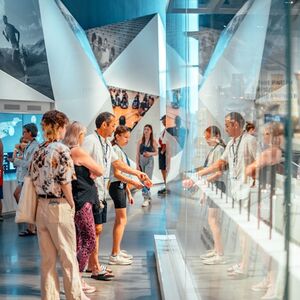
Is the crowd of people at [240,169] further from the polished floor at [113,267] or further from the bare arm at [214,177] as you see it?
the polished floor at [113,267]

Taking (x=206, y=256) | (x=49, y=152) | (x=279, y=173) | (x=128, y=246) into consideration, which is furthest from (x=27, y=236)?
(x=279, y=173)

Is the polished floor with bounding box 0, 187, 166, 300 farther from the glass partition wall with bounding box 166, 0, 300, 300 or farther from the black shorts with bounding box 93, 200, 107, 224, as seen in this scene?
the glass partition wall with bounding box 166, 0, 300, 300

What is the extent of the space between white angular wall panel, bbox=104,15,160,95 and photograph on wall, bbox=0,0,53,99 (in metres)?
3.05

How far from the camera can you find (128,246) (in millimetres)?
6336

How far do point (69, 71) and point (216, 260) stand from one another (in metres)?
8.66

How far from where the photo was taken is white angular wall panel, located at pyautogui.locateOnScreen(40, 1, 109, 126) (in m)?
9.85

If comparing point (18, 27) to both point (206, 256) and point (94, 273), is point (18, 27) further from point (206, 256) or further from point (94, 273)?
point (206, 256)

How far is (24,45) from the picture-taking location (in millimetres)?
9234

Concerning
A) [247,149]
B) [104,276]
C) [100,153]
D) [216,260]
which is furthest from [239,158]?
[104,276]

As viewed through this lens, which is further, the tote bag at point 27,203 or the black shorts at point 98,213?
the black shorts at point 98,213

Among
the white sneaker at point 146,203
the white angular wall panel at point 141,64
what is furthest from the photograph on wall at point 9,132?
the white angular wall panel at point 141,64

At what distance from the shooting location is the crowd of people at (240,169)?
1345mm

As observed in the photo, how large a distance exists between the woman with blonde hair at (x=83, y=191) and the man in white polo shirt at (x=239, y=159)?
2142 millimetres

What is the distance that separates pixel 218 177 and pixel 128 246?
4.21m
